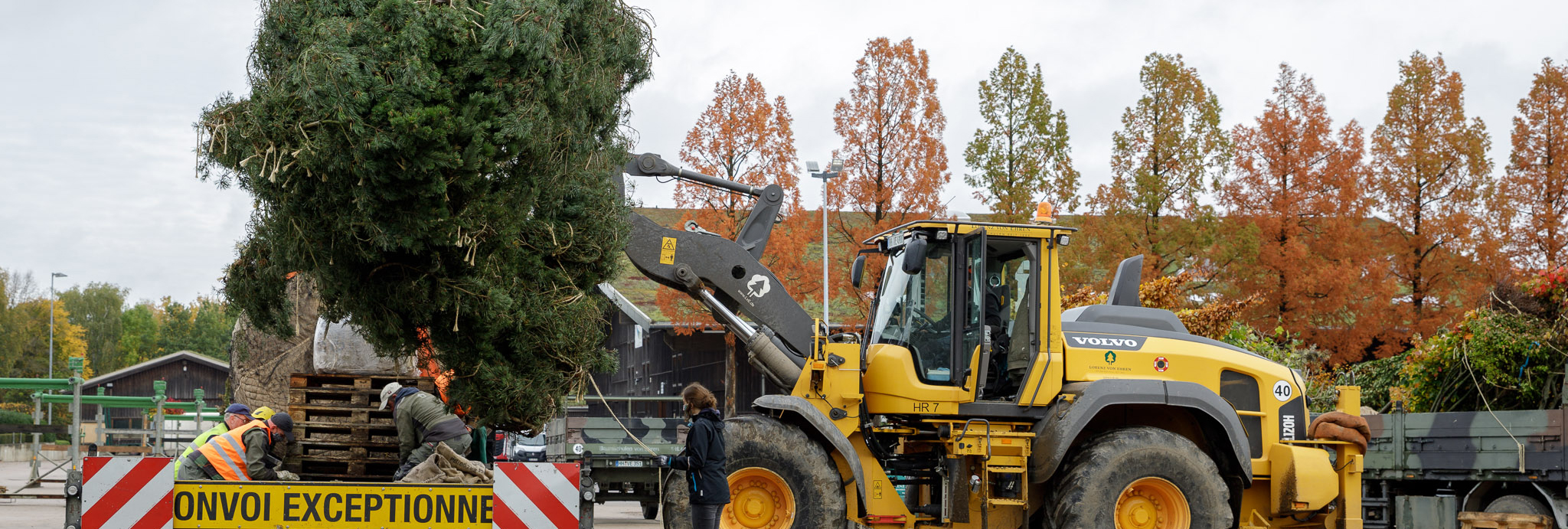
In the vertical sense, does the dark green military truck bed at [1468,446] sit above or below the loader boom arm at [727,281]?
below

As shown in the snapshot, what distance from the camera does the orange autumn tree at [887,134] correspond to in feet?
77.6

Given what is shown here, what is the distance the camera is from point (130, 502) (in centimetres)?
618

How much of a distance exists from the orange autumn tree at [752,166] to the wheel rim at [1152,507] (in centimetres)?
1436

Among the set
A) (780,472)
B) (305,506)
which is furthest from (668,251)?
(305,506)

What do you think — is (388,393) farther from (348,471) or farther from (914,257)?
(914,257)

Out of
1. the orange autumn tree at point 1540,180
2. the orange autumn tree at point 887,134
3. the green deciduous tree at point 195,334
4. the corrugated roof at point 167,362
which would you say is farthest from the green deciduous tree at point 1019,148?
the green deciduous tree at point 195,334

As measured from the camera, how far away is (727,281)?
1067 centimetres

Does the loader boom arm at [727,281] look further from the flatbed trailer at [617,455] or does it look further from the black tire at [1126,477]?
the flatbed trailer at [617,455]

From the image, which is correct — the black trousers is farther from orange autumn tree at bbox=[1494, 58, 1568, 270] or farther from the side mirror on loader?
orange autumn tree at bbox=[1494, 58, 1568, 270]

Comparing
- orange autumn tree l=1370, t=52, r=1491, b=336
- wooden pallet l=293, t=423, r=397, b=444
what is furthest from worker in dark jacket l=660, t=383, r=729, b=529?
orange autumn tree l=1370, t=52, r=1491, b=336

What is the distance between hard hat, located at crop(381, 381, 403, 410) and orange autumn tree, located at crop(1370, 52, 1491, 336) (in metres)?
20.5

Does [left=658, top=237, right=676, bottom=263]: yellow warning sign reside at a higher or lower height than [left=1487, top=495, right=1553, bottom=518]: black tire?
higher

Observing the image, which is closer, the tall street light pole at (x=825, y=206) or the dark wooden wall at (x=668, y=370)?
the tall street light pole at (x=825, y=206)

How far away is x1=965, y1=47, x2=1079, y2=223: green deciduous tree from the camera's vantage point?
23703mm
